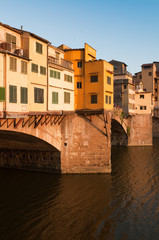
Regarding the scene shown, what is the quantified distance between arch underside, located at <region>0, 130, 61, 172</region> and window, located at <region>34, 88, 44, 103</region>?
16.9 ft

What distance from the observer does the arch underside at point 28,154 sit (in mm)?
30445

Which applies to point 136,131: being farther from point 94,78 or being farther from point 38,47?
point 38,47

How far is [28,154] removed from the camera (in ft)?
110

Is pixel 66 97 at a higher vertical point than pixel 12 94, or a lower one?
higher

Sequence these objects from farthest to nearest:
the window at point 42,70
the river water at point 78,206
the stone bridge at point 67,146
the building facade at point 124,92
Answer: the building facade at point 124,92, the stone bridge at point 67,146, the window at point 42,70, the river water at point 78,206

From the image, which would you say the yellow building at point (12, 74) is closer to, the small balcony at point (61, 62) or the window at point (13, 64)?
the window at point (13, 64)

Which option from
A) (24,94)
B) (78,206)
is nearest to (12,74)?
(24,94)

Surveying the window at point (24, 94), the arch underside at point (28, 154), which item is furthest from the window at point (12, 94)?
the arch underside at point (28, 154)

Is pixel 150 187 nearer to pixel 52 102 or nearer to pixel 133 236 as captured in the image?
pixel 133 236

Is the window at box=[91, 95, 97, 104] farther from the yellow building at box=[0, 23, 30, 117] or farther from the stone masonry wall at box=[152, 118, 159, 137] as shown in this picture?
the stone masonry wall at box=[152, 118, 159, 137]

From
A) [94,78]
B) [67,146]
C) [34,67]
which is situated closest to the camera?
[34,67]

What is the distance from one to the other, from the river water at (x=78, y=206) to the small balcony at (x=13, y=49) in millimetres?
15976

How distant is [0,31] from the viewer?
23.3m

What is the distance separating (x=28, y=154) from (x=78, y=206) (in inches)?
563
